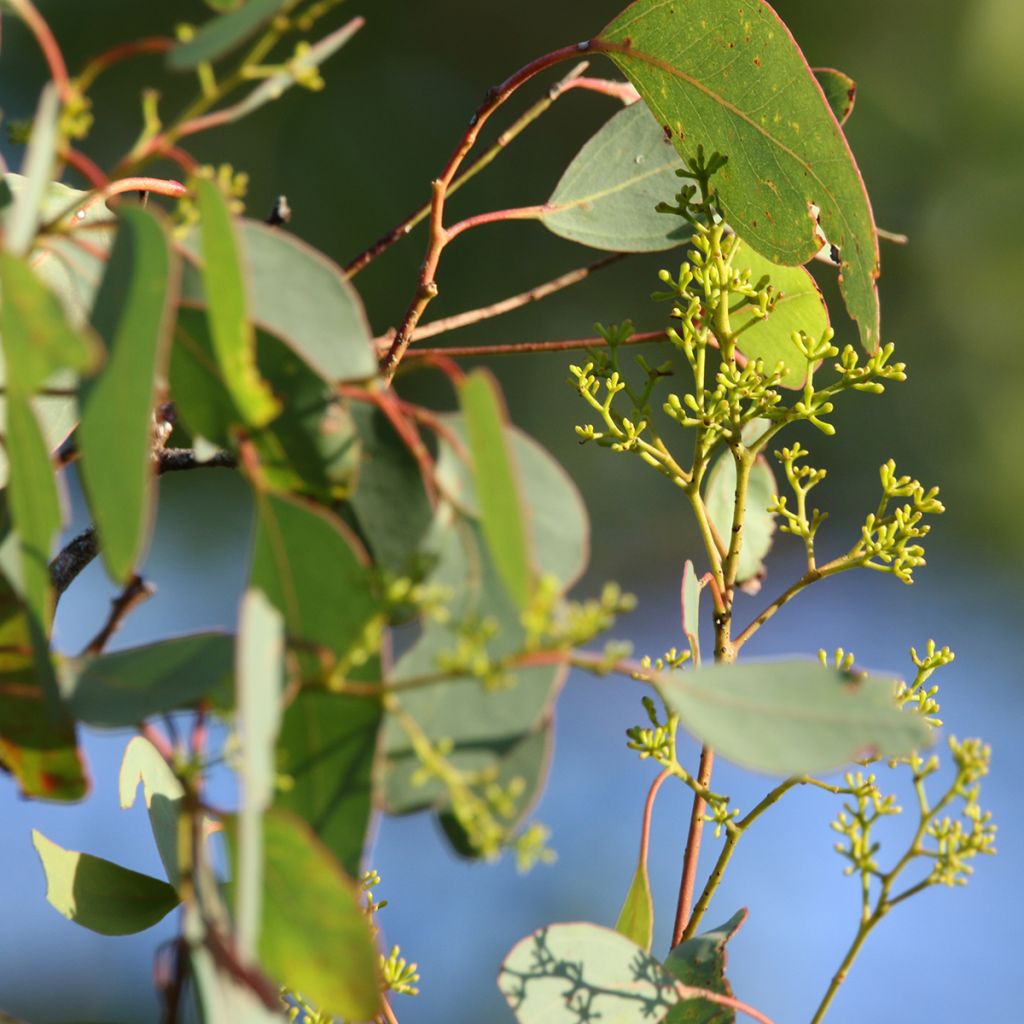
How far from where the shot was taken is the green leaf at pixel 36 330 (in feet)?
0.81

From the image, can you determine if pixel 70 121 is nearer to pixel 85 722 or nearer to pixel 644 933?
pixel 85 722

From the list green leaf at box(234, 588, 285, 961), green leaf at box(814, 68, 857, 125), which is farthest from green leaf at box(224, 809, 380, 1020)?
green leaf at box(814, 68, 857, 125)

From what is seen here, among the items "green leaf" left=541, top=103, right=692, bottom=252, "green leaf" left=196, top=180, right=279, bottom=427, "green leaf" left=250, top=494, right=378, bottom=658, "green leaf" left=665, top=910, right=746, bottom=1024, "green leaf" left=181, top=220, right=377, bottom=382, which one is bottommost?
"green leaf" left=665, top=910, right=746, bottom=1024

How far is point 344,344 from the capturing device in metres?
Result: 0.31

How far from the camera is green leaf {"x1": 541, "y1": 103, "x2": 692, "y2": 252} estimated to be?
58cm

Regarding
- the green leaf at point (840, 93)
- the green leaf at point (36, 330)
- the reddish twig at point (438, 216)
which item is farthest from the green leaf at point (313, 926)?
the green leaf at point (840, 93)

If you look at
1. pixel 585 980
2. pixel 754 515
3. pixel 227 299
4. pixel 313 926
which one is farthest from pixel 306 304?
pixel 754 515

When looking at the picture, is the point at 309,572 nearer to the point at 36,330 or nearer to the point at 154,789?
the point at 36,330

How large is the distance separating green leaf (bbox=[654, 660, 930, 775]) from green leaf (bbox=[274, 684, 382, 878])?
0.25ft

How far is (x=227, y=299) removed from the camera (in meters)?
0.28

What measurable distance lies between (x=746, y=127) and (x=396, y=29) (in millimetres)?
3442

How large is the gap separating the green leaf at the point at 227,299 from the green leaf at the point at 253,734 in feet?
0.15

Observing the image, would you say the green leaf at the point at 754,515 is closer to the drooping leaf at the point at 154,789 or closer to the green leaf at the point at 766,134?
the green leaf at the point at 766,134

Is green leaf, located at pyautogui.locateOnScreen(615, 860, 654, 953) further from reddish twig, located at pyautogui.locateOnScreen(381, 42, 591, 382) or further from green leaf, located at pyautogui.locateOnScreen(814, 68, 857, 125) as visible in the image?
green leaf, located at pyautogui.locateOnScreen(814, 68, 857, 125)
